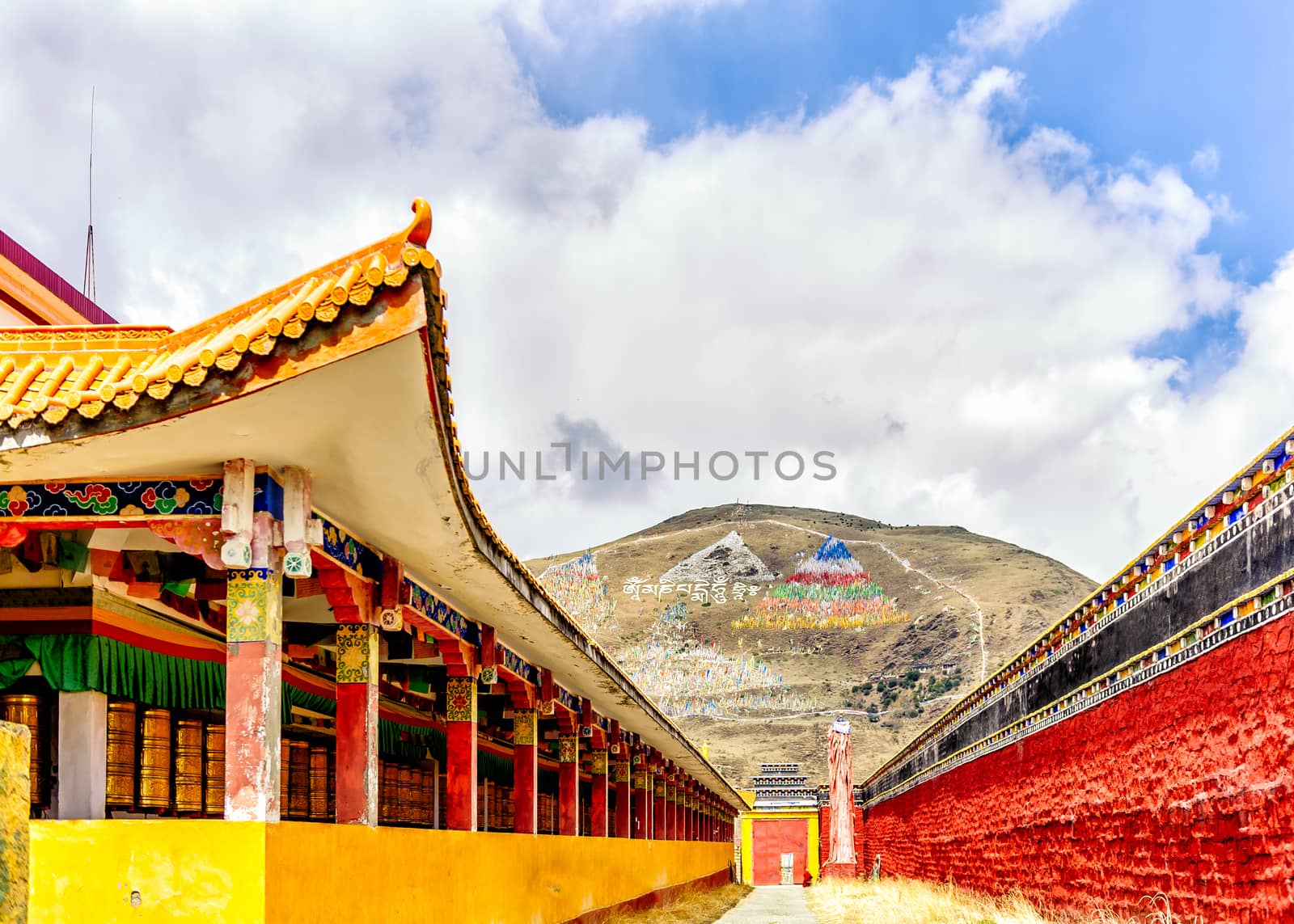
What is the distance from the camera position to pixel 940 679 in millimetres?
96375

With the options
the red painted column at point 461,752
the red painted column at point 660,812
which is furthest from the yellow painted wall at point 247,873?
the red painted column at point 660,812

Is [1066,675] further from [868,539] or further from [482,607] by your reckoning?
[868,539]

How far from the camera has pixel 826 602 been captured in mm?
123875

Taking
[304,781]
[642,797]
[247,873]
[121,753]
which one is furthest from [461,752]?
[642,797]

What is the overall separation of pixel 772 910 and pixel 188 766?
18.9 m

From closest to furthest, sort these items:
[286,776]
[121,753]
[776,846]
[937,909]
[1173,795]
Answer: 1. [121,753]
2. [1173,795]
3. [286,776]
4. [937,909]
5. [776,846]

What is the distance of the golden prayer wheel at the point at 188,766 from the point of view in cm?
929

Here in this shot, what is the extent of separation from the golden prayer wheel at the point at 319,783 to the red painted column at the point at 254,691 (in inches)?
189

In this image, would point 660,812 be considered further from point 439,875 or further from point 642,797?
point 439,875

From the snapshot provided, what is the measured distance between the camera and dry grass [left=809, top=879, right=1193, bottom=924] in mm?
10516

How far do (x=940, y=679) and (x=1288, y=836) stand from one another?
301ft

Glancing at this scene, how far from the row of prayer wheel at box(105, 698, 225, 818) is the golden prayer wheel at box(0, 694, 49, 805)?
1.23ft

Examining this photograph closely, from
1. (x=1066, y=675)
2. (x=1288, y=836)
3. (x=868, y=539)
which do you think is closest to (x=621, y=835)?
(x=1066, y=675)

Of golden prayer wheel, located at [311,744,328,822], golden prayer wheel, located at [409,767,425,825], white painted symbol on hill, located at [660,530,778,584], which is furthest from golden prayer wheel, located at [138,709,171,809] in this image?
white painted symbol on hill, located at [660,530,778,584]
